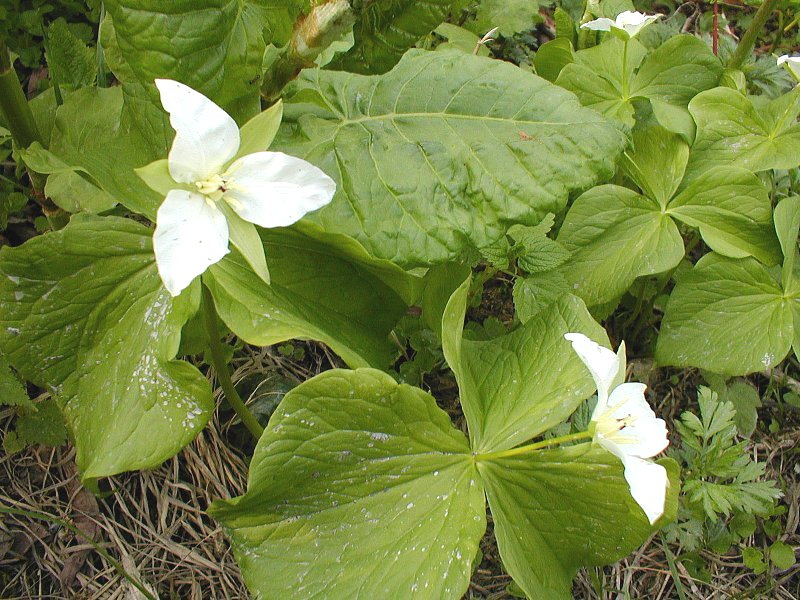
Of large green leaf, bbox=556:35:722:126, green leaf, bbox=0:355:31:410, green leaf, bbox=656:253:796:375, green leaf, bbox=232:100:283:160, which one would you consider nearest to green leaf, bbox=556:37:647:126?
large green leaf, bbox=556:35:722:126

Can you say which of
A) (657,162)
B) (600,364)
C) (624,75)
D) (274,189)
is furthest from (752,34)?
(274,189)

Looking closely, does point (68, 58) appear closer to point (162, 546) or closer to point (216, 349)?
point (216, 349)

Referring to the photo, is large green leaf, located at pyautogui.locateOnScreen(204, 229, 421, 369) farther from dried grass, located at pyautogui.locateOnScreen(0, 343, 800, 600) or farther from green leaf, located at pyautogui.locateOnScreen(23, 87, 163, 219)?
dried grass, located at pyautogui.locateOnScreen(0, 343, 800, 600)

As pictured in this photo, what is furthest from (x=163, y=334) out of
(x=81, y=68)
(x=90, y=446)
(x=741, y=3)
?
(x=741, y=3)

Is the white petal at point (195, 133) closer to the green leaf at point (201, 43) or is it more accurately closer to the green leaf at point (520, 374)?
the green leaf at point (201, 43)

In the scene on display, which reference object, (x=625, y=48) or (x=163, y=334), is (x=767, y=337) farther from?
(x=163, y=334)

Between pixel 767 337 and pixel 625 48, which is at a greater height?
pixel 625 48

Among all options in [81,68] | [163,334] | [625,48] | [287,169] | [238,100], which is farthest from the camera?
[625,48]
